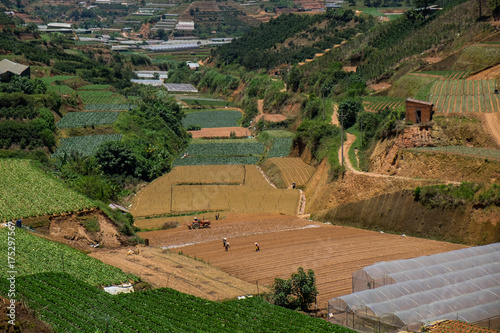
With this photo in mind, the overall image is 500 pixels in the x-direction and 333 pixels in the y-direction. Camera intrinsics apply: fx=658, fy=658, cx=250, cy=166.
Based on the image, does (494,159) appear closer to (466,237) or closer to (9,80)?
(466,237)

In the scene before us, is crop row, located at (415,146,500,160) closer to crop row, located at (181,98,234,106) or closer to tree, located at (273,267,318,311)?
tree, located at (273,267,318,311)

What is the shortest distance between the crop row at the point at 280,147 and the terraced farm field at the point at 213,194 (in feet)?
19.7

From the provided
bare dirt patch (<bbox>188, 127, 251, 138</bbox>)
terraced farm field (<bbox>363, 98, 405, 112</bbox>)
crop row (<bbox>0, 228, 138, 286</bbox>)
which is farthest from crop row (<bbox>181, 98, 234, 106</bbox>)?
crop row (<bbox>0, 228, 138, 286</bbox>)

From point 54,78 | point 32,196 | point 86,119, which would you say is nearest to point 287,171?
point 32,196

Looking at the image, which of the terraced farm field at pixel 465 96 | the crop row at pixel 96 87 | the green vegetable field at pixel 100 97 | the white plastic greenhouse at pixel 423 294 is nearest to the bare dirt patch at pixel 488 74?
the terraced farm field at pixel 465 96

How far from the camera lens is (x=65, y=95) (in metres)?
81.3

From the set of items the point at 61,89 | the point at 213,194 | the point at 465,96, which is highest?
the point at 465,96

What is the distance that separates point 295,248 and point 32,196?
1725cm

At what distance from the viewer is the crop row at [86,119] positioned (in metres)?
71.3

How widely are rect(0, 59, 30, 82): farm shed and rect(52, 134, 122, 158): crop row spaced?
18165 millimetres

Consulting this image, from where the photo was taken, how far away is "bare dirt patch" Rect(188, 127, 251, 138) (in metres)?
82.8

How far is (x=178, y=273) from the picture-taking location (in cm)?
3148

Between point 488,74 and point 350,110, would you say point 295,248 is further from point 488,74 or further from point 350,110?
point 350,110

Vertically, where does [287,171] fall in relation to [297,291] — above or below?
below
